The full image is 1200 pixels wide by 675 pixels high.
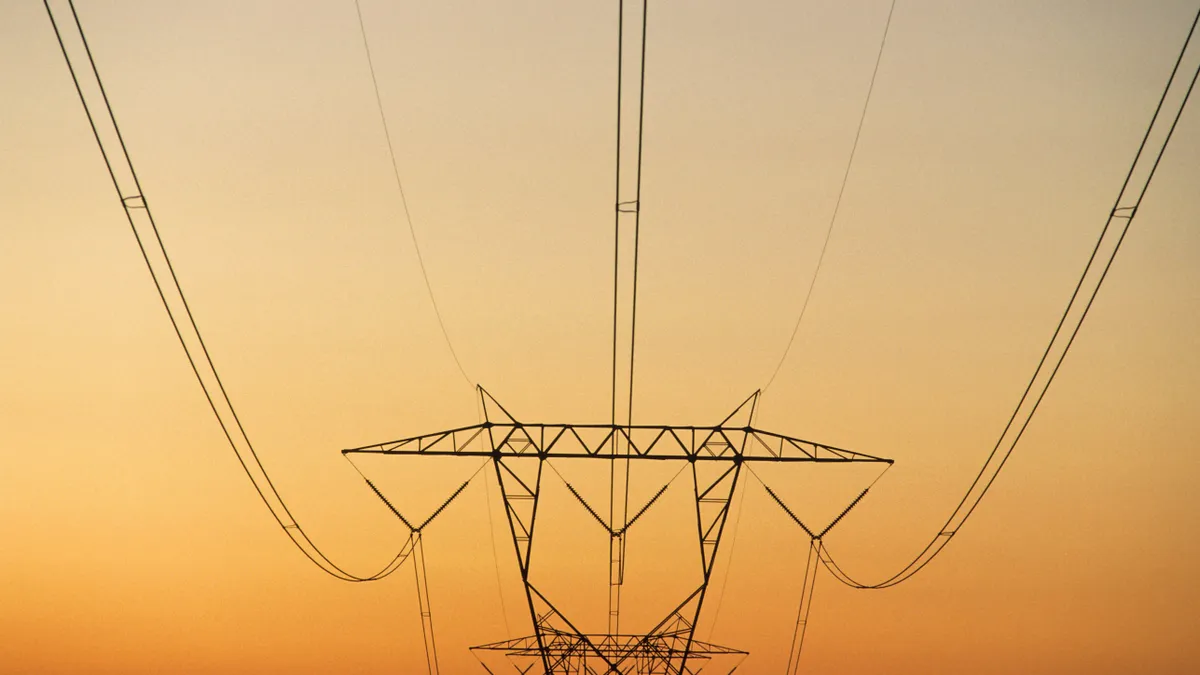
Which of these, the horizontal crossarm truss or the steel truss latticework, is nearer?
the horizontal crossarm truss

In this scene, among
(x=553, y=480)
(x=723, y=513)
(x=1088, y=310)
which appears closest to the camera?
(x=723, y=513)

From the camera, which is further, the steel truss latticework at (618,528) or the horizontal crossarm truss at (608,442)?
the steel truss latticework at (618,528)

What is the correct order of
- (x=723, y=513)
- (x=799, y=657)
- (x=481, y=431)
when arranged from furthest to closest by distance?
(x=799, y=657), (x=481, y=431), (x=723, y=513)

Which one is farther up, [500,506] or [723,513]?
[500,506]

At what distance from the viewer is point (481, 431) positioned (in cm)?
1550

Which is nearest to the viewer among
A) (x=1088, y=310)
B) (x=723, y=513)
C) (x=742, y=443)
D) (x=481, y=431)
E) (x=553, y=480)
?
(x=723, y=513)

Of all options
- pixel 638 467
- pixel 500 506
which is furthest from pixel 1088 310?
pixel 500 506

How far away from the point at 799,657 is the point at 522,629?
504 centimetres

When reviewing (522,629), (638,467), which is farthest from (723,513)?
(522,629)

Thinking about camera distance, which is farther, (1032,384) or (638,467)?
(638,467)

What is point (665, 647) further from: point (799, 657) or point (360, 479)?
point (360, 479)

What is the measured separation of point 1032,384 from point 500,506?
898 cm

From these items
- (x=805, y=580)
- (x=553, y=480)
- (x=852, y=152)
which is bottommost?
(x=805, y=580)

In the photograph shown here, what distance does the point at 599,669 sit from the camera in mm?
19375
